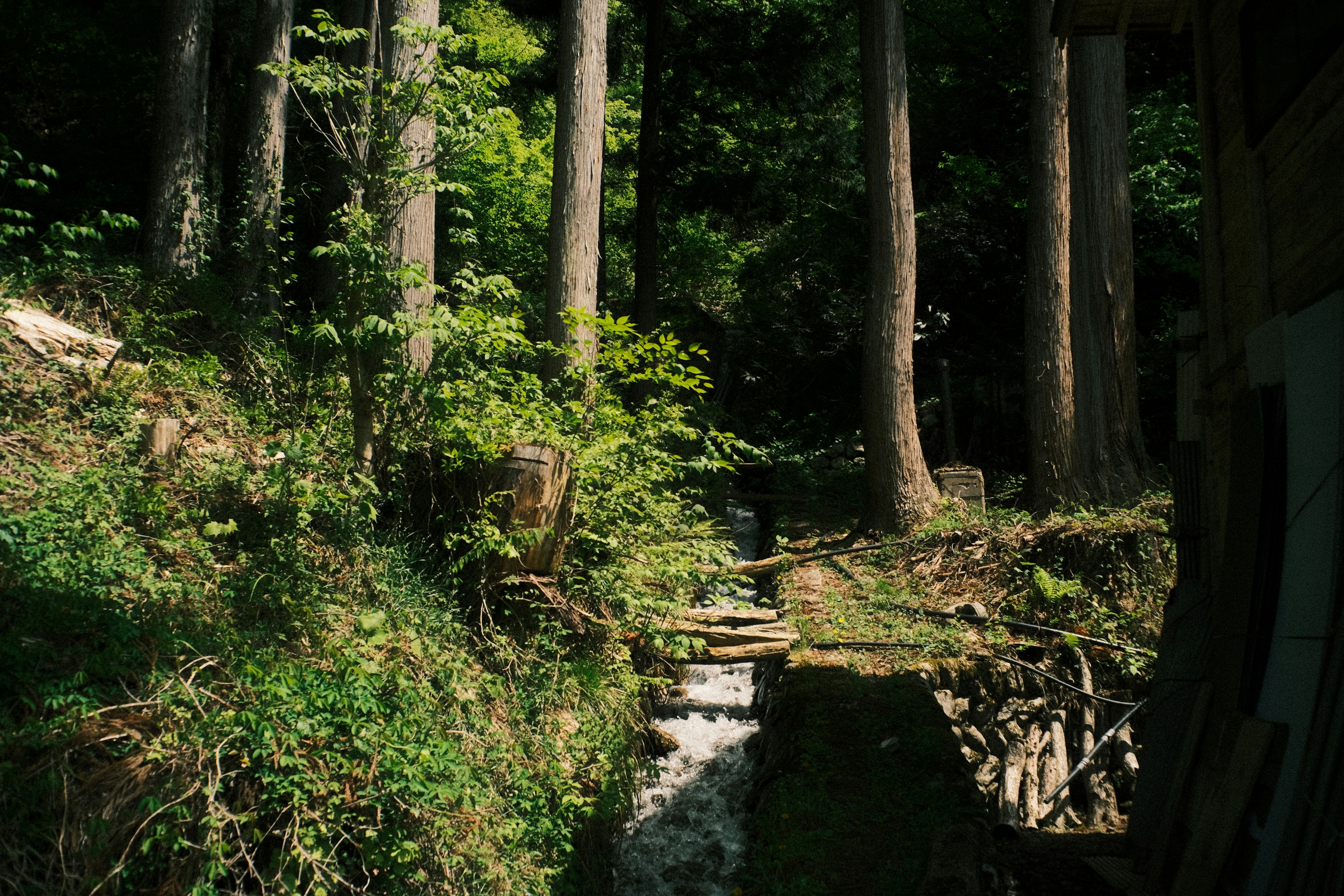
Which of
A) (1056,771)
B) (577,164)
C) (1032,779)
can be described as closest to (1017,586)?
(1056,771)

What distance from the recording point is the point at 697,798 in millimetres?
7035

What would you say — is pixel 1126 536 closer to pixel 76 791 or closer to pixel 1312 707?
pixel 1312 707

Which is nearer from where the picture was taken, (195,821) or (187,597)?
(195,821)

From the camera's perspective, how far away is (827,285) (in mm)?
18891

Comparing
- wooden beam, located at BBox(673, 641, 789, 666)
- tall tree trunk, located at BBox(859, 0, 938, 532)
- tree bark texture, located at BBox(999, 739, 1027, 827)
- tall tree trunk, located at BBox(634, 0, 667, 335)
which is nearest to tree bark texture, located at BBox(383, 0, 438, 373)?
wooden beam, located at BBox(673, 641, 789, 666)

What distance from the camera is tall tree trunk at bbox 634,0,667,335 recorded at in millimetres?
16109

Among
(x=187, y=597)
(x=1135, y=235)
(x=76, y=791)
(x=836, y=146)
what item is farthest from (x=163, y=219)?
(x=1135, y=235)

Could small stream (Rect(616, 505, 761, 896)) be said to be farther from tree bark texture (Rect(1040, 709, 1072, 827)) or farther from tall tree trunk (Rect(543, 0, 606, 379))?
tall tree trunk (Rect(543, 0, 606, 379))

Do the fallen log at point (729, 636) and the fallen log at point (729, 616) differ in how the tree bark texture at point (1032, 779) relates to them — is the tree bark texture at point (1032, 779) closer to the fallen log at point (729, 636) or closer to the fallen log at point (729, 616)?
the fallen log at point (729, 636)

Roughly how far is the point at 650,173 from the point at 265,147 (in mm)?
7205

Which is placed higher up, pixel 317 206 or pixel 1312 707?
pixel 317 206

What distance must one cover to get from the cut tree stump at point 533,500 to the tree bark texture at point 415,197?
1.19 metres

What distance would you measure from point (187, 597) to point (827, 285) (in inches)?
630

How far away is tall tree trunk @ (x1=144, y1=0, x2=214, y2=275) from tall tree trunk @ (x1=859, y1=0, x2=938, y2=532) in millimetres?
7973
